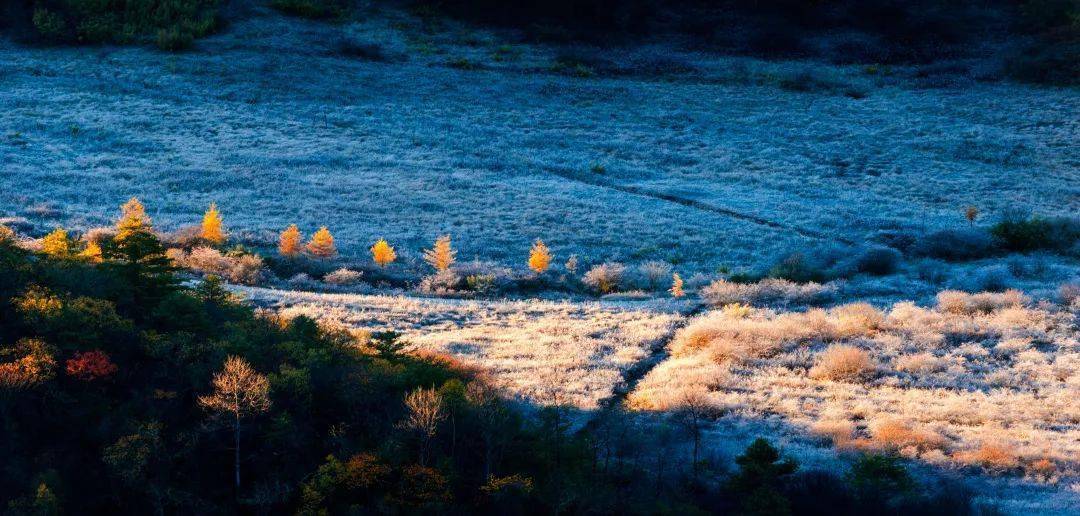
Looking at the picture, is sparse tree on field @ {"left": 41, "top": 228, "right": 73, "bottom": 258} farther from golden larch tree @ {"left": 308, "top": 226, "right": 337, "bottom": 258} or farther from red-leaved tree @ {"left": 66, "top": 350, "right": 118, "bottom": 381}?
golden larch tree @ {"left": 308, "top": 226, "right": 337, "bottom": 258}

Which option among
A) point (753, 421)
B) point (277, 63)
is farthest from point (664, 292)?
point (277, 63)

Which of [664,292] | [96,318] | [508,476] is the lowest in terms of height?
[664,292]

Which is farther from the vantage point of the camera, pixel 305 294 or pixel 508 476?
pixel 305 294

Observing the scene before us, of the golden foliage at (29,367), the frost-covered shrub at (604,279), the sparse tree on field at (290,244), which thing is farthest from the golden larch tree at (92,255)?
the frost-covered shrub at (604,279)

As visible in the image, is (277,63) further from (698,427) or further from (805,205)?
(698,427)

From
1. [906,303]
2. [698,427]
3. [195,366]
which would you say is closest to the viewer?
[195,366]

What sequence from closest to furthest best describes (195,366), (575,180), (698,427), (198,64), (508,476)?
(508,476), (195,366), (698,427), (575,180), (198,64)

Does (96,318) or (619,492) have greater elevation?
(96,318)

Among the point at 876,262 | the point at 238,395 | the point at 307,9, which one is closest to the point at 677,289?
the point at 876,262
